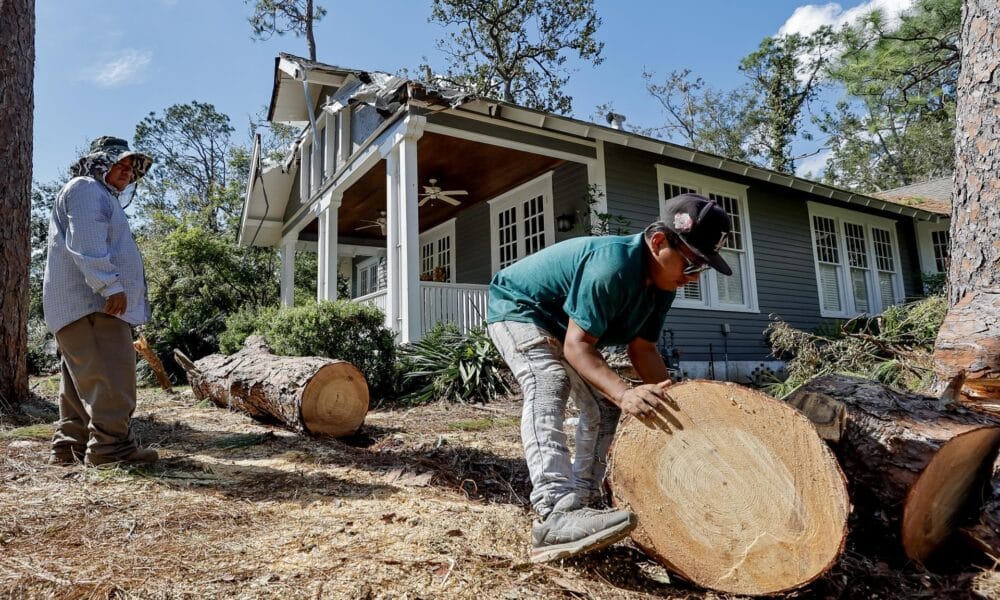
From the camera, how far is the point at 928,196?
17297 millimetres

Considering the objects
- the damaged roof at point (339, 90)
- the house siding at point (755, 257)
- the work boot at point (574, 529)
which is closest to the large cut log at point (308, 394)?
the work boot at point (574, 529)

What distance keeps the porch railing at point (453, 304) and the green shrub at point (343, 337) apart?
1084 mm

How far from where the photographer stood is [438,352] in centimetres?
754

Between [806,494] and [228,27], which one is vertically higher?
[228,27]

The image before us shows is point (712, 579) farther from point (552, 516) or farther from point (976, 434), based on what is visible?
point (976, 434)

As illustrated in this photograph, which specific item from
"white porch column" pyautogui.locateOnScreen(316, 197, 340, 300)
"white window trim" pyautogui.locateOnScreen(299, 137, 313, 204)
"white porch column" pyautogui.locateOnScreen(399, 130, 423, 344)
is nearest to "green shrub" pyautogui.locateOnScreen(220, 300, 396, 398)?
"white porch column" pyautogui.locateOnScreen(399, 130, 423, 344)

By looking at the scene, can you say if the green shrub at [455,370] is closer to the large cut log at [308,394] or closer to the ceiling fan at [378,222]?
the large cut log at [308,394]

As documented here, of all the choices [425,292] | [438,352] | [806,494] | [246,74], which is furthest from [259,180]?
[246,74]

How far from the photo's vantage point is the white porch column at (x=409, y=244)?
8.03m

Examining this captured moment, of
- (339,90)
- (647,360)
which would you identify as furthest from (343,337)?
(339,90)

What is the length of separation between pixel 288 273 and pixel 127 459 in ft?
36.3

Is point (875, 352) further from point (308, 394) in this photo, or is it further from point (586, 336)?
point (308, 394)

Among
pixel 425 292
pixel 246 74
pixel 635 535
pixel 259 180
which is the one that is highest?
pixel 246 74

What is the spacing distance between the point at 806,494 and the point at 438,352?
5959 mm
